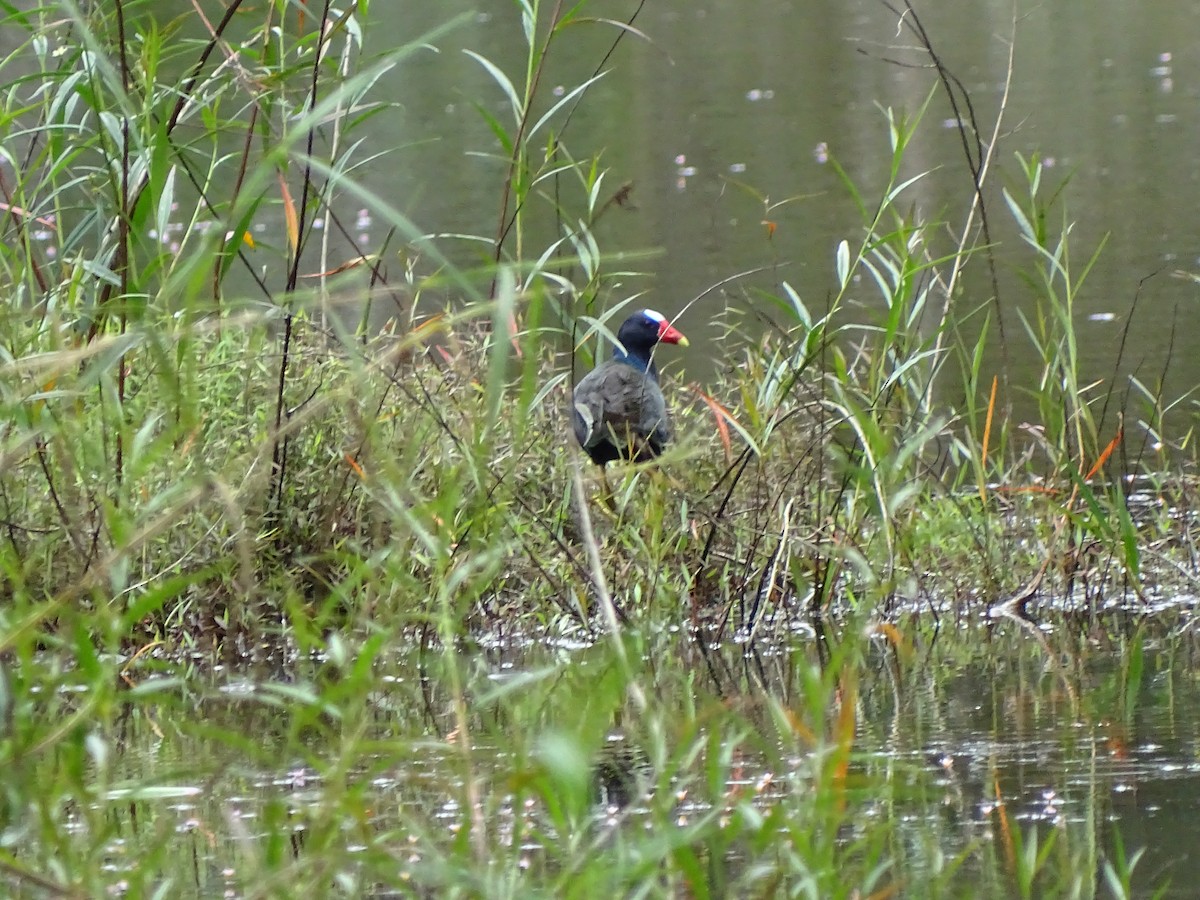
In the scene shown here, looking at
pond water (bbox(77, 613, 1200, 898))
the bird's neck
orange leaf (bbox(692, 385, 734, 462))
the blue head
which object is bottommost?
pond water (bbox(77, 613, 1200, 898))

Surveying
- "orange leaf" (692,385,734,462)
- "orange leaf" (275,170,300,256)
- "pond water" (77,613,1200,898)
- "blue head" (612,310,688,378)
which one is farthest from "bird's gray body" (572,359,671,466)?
"orange leaf" (275,170,300,256)

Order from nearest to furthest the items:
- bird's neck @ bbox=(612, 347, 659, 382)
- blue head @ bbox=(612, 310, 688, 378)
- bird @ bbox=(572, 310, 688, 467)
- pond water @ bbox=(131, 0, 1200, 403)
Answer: bird @ bbox=(572, 310, 688, 467), bird's neck @ bbox=(612, 347, 659, 382), blue head @ bbox=(612, 310, 688, 378), pond water @ bbox=(131, 0, 1200, 403)

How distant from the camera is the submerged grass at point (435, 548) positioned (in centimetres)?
264

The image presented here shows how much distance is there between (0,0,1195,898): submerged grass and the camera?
2.64 m

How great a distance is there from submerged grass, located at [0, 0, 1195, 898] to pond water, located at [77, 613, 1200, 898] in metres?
0.02

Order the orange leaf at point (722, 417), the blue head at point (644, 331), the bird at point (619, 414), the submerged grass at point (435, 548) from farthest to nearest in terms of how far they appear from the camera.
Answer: the blue head at point (644, 331) < the bird at point (619, 414) < the orange leaf at point (722, 417) < the submerged grass at point (435, 548)

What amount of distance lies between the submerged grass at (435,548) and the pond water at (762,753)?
0.7 inches

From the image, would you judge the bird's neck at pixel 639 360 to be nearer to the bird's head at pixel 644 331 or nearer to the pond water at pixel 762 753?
the bird's head at pixel 644 331

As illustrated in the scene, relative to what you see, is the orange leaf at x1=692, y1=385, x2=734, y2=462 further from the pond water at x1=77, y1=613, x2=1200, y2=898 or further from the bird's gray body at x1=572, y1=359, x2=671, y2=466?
the pond water at x1=77, y1=613, x2=1200, y2=898

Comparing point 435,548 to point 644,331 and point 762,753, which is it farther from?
point 644,331

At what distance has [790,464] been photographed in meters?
5.01

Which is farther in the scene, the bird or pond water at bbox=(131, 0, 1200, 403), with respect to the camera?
pond water at bbox=(131, 0, 1200, 403)

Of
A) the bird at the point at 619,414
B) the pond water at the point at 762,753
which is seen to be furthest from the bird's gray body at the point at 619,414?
the pond water at the point at 762,753

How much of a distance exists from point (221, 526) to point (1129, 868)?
2.53 meters
